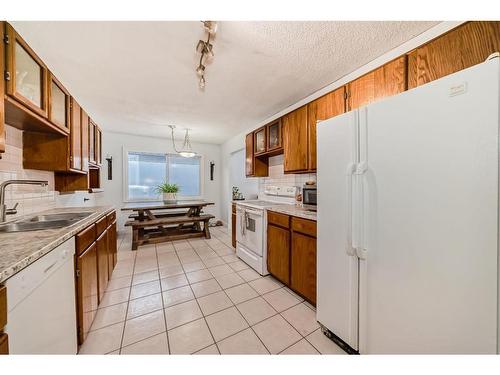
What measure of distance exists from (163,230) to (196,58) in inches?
132

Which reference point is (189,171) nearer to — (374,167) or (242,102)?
(242,102)

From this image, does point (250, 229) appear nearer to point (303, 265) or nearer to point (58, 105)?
point (303, 265)

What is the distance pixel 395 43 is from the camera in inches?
60.2

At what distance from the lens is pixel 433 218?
878mm

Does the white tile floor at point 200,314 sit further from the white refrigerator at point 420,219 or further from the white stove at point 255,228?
the white refrigerator at point 420,219

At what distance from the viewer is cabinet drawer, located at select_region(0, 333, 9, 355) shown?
621mm

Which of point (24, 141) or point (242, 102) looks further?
point (242, 102)

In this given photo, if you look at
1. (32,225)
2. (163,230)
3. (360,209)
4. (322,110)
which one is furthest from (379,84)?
(163,230)

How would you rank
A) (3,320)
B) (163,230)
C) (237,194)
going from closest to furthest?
1. (3,320)
2. (163,230)
3. (237,194)

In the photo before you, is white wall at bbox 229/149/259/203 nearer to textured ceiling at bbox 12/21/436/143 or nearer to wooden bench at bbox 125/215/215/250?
wooden bench at bbox 125/215/215/250

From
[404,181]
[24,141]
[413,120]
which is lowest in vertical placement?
[404,181]

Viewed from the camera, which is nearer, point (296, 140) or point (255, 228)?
point (296, 140)
